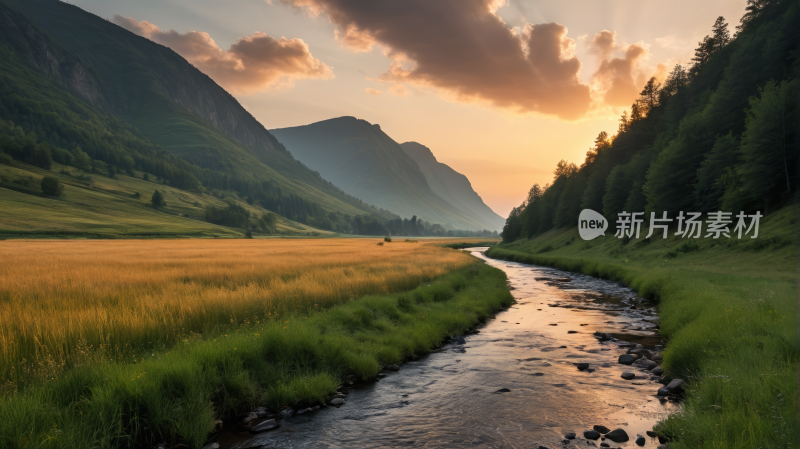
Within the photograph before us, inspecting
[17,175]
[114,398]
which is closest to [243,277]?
[114,398]

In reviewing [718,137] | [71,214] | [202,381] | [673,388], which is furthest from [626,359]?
[71,214]

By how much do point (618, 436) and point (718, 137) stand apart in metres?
62.6

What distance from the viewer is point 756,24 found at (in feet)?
255

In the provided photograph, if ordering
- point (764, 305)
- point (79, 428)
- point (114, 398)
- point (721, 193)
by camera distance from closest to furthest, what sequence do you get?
point (79, 428) < point (114, 398) < point (764, 305) < point (721, 193)

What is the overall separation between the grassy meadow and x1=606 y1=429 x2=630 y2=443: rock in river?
306 inches

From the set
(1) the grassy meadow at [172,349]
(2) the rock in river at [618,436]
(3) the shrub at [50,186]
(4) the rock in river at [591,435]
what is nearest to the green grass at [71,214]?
(3) the shrub at [50,186]

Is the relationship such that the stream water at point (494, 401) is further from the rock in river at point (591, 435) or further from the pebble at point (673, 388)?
the pebble at point (673, 388)

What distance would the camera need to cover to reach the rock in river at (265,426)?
987 centimetres

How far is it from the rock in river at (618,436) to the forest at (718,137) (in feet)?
155

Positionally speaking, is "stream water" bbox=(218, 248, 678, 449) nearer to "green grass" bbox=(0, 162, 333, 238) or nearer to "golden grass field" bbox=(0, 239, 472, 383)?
"golden grass field" bbox=(0, 239, 472, 383)

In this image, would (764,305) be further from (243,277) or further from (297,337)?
(243,277)

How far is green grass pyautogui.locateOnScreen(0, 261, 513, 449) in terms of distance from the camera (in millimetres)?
7461

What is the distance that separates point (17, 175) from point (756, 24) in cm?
26589

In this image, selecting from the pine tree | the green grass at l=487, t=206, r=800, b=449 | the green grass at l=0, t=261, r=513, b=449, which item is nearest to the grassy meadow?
the green grass at l=0, t=261, r=513, b=449
